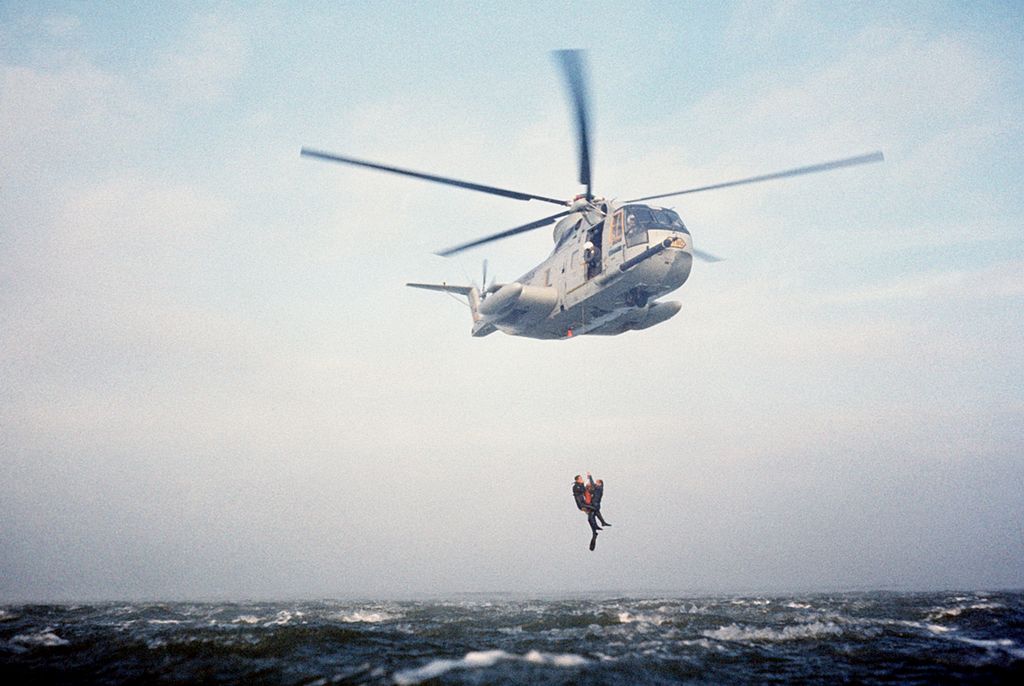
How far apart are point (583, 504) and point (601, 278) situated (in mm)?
9173

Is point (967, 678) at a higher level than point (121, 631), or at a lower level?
higher

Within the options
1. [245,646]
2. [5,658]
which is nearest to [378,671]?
[245,646]

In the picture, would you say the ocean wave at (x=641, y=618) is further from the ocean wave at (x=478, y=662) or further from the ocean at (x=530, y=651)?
the ocean wave at (x=478, y=662)

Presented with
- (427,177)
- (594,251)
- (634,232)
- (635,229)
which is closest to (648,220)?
(635,229)

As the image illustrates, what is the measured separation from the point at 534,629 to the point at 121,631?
11.1 m

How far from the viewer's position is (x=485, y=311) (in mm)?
25656

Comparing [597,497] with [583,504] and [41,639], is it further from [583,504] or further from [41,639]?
[41,639]

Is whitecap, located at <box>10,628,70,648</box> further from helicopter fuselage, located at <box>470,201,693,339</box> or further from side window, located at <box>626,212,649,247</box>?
side window, located at <box>626,212,649,247</box>

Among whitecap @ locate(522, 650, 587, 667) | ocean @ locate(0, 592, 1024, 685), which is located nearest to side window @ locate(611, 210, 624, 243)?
ocean @ locate(0, 592, 1024, 685)

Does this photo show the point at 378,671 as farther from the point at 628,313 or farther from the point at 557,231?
the point at 557,231

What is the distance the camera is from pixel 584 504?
19.5m

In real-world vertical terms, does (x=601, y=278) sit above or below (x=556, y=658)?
above

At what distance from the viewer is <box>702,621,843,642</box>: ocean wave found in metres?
12.2

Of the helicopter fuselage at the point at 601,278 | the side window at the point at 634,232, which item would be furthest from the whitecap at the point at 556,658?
the side window at the point at 634,232
